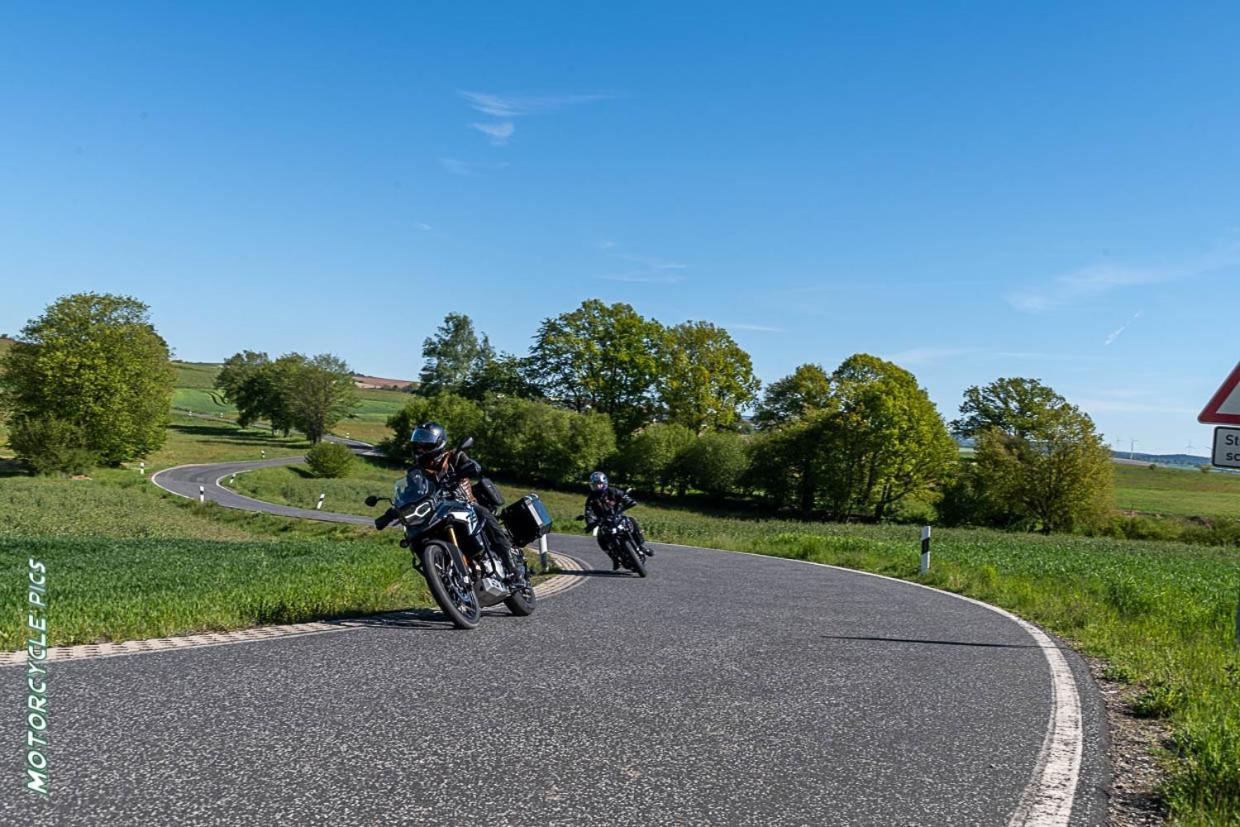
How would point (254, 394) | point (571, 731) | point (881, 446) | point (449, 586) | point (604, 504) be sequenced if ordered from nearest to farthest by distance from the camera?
point (571, 731)
point (449, 586)
point (604, 504)
point (881, 446)
point (254, 394)

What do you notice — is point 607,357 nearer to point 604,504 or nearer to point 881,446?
point 881,446

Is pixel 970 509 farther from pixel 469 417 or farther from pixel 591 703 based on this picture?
pixel 591 703

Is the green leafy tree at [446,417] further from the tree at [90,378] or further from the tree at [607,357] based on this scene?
the tree at [90,378]

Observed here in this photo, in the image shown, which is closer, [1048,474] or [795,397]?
[1048,474]

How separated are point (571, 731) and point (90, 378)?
2388 inches

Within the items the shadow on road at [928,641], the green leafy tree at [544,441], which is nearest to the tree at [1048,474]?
the green leafy tree at [544,441]

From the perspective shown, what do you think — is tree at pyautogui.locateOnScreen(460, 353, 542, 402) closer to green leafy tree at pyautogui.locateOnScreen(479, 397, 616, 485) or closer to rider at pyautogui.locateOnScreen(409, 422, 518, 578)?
green leafy tree at pyautogui.locateOnScreen(479, 397, 616, 485)

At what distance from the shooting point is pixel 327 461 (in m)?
60.6

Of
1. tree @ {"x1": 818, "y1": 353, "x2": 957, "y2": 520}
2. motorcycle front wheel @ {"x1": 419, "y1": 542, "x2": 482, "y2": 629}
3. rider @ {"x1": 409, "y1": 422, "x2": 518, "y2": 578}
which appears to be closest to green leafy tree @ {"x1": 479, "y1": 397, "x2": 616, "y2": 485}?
tree @ {"x1": 818, "y1": 353, "x2": 957, "y2": 520}

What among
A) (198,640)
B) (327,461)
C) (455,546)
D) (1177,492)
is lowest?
(327,461)

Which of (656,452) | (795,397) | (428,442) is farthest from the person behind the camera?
(795,397)

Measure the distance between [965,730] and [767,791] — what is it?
68.6 inches

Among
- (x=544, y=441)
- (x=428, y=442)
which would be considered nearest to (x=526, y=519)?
(x=428, y=442)

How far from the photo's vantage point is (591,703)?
200 inches
